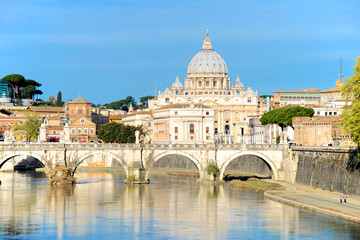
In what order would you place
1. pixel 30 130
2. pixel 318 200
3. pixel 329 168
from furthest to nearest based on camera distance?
pixel 30 130
pixel 329 168
pixel 318 200

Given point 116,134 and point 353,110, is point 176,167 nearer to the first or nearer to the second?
point 116,134

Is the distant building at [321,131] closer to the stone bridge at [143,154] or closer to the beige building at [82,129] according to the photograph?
the stone bridge at [143,154]

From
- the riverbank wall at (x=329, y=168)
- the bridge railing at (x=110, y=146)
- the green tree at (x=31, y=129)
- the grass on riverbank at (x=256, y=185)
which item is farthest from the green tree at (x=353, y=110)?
the green tree at (x=31, y=129)

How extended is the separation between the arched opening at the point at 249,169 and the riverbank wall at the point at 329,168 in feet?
25.9

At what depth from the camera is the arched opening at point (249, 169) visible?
101 meters

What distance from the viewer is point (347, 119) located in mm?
65375

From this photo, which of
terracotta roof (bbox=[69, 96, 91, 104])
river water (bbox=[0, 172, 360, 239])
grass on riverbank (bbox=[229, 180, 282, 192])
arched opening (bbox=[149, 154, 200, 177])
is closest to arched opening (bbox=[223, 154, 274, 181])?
arched opening (bbox=[149, 154, 200, 177])

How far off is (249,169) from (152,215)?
149ft

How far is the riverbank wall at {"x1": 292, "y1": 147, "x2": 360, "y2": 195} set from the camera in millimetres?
69625

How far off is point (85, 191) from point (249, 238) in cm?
3224

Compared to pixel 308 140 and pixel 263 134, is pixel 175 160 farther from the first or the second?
pixel 308 140

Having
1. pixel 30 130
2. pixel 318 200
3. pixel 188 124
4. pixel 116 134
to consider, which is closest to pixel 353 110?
pixel 318 200

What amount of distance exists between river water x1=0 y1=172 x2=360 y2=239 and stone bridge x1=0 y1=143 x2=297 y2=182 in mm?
3353

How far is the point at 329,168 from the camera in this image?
7650 centimetres
